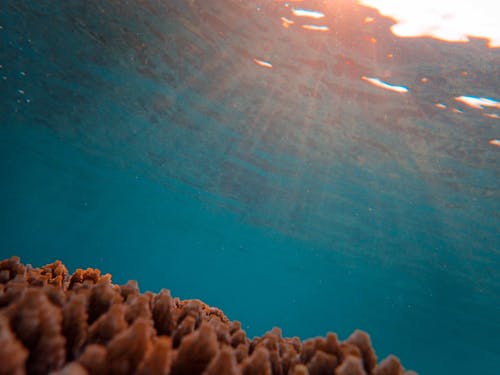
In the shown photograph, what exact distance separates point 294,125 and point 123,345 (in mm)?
20539

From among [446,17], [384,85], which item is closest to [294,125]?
[384,85]

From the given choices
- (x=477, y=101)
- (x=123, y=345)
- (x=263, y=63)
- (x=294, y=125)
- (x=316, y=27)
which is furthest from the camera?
(x=294, y=125)

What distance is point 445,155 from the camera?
19094 mm

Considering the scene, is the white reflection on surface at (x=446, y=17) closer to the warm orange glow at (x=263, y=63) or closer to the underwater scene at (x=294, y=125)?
the underwater scene at (x=294, y=125)

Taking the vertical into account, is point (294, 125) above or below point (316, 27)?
below

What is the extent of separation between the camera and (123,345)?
1.40 metres

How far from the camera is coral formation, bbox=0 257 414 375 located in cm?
136

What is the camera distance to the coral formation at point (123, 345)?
53.5 inches

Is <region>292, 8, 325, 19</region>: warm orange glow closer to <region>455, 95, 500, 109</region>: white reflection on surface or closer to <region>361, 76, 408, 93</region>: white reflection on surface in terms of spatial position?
<region>361, 76, 408, 93</region>: white reflection on surface

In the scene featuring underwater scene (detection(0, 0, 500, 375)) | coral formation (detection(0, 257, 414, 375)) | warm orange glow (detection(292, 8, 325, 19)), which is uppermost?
warm orange glow (detection(292, 8, 325, 19))

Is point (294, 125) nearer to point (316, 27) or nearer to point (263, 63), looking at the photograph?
point (263, 63)

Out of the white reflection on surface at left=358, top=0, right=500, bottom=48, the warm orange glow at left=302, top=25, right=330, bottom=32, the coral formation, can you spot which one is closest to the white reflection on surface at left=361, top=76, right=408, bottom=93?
the white reflection on surface at left=358, top=0, right=500, bottom=48

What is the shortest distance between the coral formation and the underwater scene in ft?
1.23

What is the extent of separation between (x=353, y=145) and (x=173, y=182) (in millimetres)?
22964
